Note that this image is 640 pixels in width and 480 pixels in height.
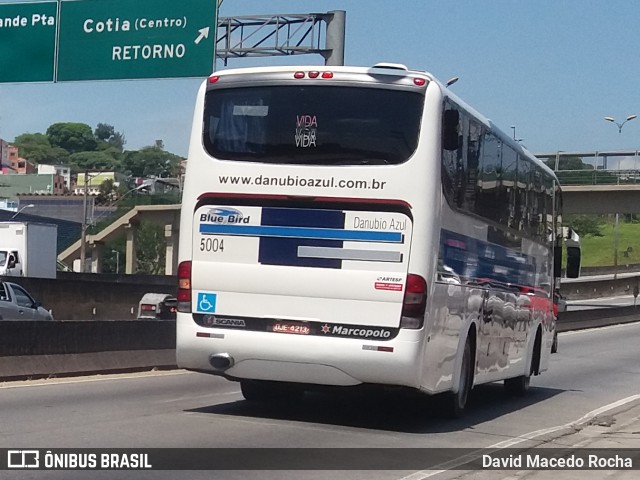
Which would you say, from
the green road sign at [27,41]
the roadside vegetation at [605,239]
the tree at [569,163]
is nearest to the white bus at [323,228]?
the green road sign at [27,41]

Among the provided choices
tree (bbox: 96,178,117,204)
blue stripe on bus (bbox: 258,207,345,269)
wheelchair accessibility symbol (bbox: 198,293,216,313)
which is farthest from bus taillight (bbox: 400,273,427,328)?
tree (bbox: 96,178,117,204)

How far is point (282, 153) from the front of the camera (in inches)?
493

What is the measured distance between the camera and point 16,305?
26.0 m

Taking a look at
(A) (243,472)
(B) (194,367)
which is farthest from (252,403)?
(A) (243,472)

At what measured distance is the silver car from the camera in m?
25.7

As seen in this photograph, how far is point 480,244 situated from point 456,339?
156 centimetres

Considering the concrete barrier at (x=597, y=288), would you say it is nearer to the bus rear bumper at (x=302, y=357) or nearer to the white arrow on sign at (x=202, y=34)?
the white arrow on sign at (x=202, y=34)

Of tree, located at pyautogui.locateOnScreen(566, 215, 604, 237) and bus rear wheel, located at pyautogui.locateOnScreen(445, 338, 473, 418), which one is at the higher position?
tree, located at pyautogui.locateOnScreen(566, 215, 604, 237)

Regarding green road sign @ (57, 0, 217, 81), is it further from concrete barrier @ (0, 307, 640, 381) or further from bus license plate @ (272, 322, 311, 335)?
bus license plate @ (272, 322, 311, 335)

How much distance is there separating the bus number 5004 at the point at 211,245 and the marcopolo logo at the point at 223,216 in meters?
0.20

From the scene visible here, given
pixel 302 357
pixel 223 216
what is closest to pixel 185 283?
pixel 223 216

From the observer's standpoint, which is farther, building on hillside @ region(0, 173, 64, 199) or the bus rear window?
building on hillside @ region(0, 173, 64, 199)

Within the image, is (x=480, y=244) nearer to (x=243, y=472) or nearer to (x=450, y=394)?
(x=450, y=394)

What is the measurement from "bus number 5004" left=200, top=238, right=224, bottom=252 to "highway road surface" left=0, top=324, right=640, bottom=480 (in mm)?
1891
